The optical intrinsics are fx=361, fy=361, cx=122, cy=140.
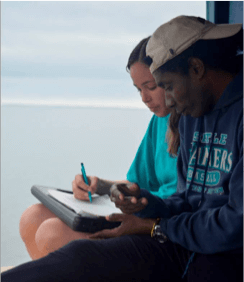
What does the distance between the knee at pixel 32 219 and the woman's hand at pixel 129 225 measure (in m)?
0.35

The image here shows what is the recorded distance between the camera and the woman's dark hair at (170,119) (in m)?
1.04

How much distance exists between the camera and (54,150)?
10.9 feet

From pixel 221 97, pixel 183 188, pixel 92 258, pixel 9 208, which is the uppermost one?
pixel 221 97

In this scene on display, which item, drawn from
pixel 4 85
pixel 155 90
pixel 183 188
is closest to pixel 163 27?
pixel 155 90

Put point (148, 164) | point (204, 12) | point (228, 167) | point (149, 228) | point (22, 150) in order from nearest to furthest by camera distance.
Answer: point (228, 167) < point (149, 228) < point (148, 164) < point (204, 12) < point (22, 150)

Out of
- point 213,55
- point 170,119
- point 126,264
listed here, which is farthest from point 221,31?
point 126,264

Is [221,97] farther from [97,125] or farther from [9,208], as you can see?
[97,125]

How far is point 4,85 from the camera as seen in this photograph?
8.14 ft

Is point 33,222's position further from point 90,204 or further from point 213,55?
point 213,55

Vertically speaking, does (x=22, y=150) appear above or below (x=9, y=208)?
above

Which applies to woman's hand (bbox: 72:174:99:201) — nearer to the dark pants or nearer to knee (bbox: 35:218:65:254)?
knee (bbox: 35:218:65:254)

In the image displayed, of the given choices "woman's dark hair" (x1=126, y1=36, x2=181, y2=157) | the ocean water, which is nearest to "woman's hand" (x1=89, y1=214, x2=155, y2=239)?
"woman's dark hair" (x1=126, y1=36, x2=181, y2=157)

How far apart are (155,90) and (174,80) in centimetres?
26

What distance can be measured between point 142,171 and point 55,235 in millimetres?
367
